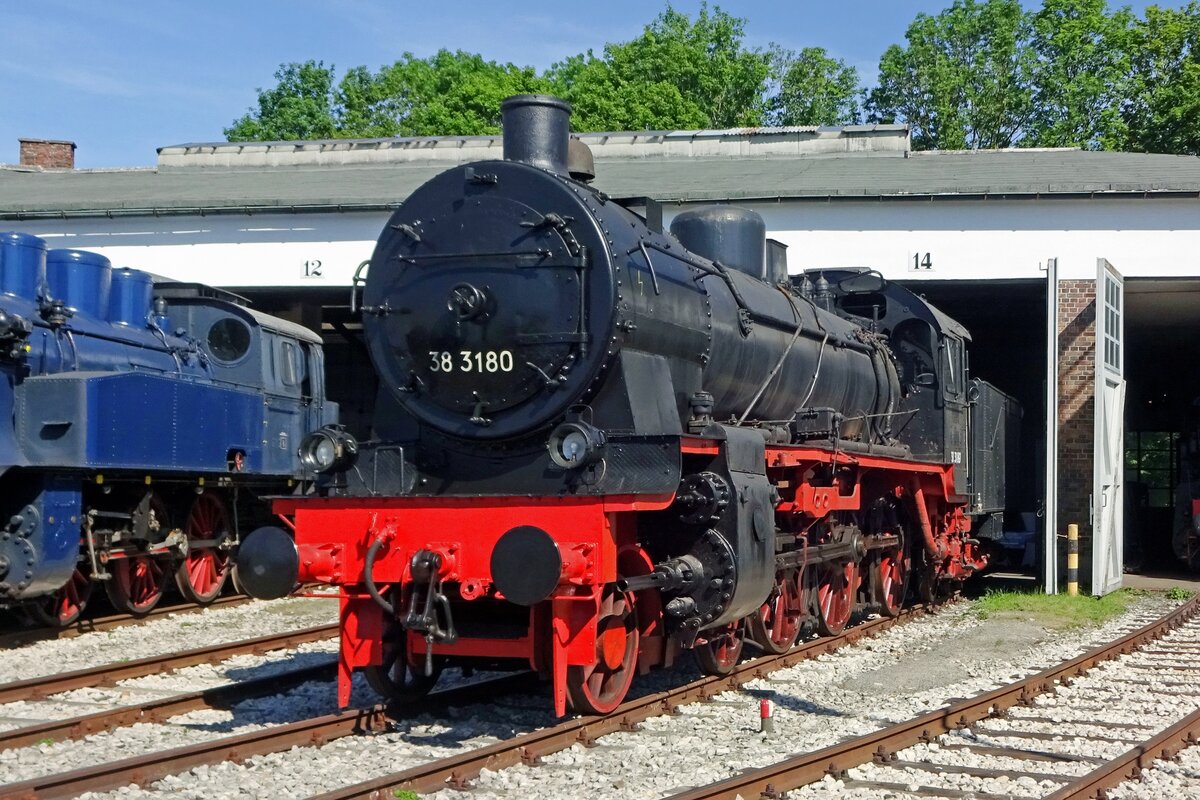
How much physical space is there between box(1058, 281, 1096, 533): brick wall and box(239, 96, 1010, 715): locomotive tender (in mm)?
9148

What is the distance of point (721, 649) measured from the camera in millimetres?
8625

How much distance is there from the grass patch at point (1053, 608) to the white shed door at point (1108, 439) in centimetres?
53

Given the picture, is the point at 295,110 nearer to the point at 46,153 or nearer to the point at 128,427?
the point at 46,153

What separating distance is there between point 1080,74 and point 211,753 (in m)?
50.2

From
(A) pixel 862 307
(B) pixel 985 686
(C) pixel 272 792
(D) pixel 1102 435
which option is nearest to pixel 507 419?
(C) pixel 272 792

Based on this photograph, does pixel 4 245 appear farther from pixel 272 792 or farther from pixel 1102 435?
pixel 1102 435

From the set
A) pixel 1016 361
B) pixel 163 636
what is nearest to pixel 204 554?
pixel 163 636

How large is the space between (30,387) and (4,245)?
1.31 metres

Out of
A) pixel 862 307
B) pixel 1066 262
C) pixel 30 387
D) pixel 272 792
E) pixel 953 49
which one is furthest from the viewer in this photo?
pixel 953 49

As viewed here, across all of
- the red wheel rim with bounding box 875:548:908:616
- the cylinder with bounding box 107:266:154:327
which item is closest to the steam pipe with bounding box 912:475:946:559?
the red wheel rim with bounding box 875:548:908:616

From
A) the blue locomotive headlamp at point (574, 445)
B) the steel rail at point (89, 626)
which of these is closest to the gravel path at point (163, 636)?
the steel rail at point (89, 626)

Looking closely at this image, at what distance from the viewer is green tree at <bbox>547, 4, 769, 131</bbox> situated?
48.8m

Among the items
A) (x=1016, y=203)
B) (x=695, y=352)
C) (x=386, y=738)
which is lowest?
(x=386, y=738)

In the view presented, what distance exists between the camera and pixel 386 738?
7105mm
